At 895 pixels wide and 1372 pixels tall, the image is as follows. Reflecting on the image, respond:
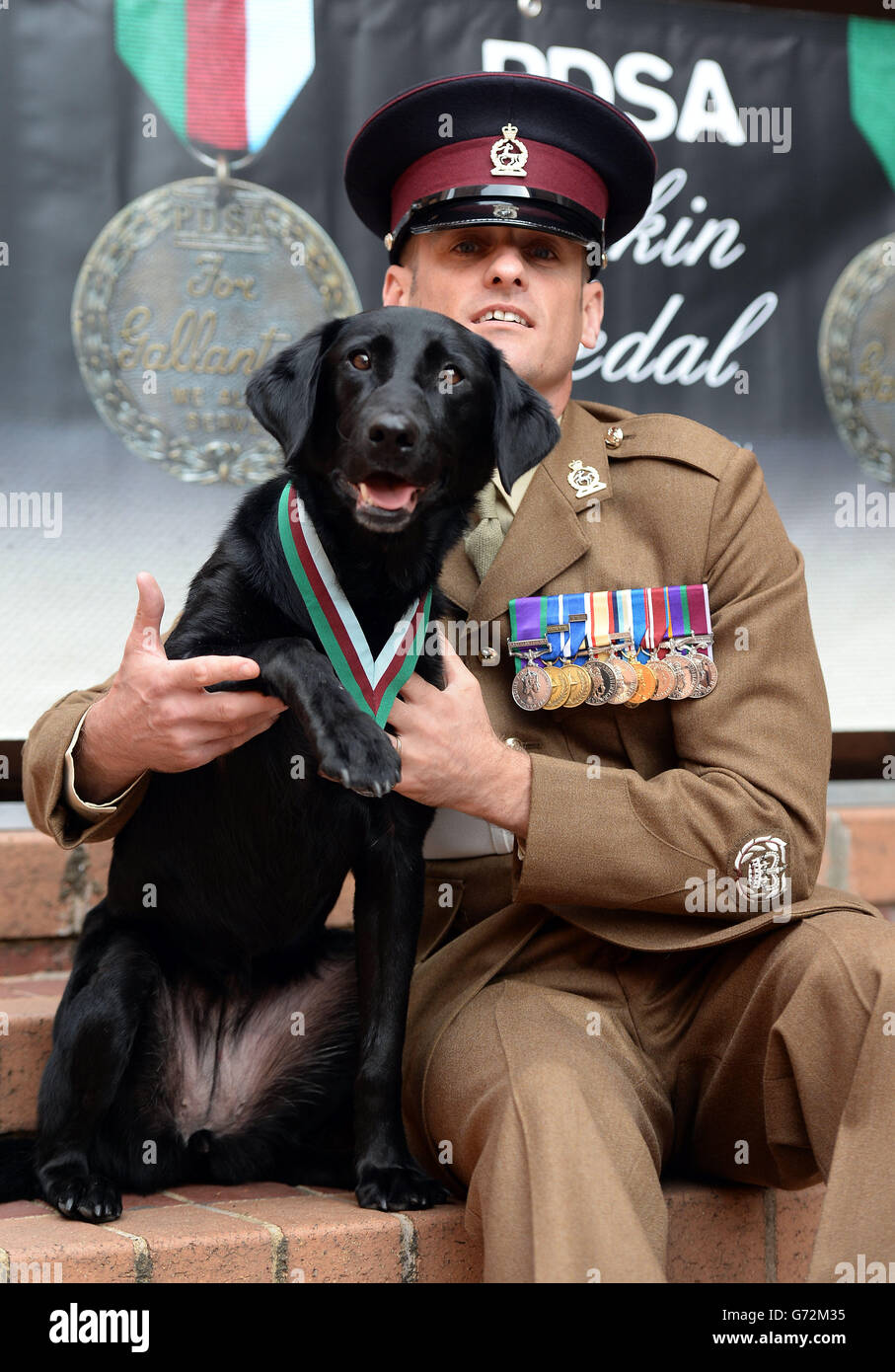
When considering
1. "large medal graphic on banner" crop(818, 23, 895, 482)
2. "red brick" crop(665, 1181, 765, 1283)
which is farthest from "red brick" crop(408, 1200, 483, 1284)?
"large medal graphic on banner" crop(818, 23, 895, 482)

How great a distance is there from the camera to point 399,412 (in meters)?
1.99

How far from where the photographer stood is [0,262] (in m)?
3.13

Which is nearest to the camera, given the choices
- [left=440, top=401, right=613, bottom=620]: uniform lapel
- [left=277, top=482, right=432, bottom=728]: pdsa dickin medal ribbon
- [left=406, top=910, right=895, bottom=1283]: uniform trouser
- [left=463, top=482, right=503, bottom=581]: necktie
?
[left=406, top=910, right=895, bottom=1283]: uniform trouser

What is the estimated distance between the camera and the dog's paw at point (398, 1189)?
2.08m

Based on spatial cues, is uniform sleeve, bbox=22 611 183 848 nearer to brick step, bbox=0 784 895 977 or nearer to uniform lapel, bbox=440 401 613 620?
uniform lapel, bbox=440 401 613 620

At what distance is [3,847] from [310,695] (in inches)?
54.5

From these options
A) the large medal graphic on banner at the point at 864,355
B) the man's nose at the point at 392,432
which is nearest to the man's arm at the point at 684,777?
the man's nose at the point at 392,432

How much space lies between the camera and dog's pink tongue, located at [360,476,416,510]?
208 centimetres

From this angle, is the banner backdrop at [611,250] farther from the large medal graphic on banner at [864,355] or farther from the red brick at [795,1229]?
the red brick at [795,1229]

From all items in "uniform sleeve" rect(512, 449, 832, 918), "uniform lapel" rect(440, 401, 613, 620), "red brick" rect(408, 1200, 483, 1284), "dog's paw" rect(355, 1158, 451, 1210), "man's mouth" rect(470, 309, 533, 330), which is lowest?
"red brick" rect(408, 1200, 483, 1284)

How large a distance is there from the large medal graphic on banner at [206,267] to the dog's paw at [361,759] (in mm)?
1628

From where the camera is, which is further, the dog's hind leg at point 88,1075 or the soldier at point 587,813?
the dog's hind leg at point 88,1075

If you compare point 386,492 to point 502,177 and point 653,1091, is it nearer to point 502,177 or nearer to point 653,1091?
point 502,177
